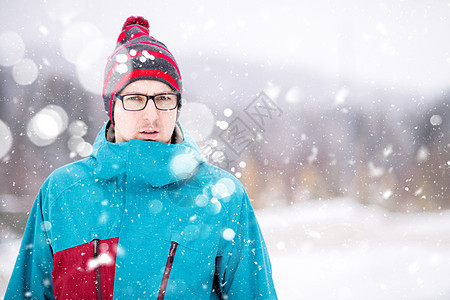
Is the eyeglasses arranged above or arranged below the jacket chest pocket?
above

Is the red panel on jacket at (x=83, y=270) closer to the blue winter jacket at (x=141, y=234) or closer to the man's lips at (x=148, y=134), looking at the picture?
the blue winter jacket at (x=141, y=234)

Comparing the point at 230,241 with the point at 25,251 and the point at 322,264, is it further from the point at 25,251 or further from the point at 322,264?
the point at 322,264

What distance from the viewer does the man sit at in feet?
3.96

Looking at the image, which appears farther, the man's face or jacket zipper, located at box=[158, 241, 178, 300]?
the man's face

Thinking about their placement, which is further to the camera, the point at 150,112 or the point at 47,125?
the point at 47,125

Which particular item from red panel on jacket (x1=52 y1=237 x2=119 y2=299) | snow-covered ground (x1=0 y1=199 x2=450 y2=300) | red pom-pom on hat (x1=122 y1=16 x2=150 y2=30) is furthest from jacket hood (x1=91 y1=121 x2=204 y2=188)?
snow-covered ground (x1=0 y1=199 x2=450 y2=300)

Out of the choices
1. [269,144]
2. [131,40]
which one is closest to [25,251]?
[131,40]

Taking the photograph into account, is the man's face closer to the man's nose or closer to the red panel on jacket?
the man's nose

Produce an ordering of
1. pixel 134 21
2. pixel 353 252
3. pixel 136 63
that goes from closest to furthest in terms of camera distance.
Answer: pixel 136 63
pixel 134 21
pixel 353 252

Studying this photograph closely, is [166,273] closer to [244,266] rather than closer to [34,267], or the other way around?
[244,266]

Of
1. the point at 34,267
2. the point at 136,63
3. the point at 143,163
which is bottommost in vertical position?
the point at 34,267

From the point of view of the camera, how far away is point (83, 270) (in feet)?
3.96

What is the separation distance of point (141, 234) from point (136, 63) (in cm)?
77

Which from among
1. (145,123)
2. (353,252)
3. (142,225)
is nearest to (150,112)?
(145,123)
